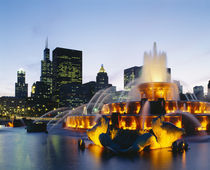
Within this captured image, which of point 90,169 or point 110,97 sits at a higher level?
point 110,97

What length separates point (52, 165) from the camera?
53.0ft

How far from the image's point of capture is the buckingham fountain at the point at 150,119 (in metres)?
22.6

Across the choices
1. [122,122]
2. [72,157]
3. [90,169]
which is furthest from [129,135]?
[122,122]

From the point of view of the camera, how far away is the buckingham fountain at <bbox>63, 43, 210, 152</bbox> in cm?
2262

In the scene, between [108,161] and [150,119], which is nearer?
[108,161]

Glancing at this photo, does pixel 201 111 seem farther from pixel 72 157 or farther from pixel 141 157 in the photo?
A: pixel 72 157

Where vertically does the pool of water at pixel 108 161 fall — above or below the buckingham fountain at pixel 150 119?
below

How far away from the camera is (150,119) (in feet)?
115

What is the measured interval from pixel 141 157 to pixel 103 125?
5.80 m

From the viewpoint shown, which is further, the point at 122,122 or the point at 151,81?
the point at 151,81

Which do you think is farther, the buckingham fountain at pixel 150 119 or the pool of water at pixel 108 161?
the buckingham fountain at pixel 150 119

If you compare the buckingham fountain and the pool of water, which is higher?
the buckingham fountain

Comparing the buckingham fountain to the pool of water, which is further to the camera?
the buckingham fountain

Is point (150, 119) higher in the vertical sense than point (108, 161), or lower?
higher
